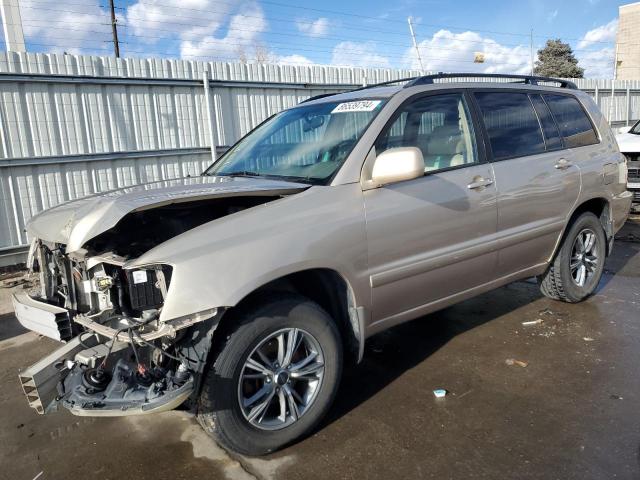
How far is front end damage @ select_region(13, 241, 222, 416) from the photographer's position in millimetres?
2322

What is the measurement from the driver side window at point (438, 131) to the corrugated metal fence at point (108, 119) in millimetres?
5512

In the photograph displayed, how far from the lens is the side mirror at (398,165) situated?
2885mm

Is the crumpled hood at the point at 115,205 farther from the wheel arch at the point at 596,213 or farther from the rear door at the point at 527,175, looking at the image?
the wheel arch at the point at 596,213

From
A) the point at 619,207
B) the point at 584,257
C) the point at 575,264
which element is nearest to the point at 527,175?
the point at 575,264

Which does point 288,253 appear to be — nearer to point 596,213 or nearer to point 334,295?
point 334,295

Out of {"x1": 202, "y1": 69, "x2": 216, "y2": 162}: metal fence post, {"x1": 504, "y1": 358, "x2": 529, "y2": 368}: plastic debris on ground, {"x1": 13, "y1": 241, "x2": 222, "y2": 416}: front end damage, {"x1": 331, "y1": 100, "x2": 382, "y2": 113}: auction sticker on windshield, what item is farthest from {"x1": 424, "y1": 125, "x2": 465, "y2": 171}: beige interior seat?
{"x1": 202, "y1": 69, "x2": 216, "y2": 162}: metal fence post

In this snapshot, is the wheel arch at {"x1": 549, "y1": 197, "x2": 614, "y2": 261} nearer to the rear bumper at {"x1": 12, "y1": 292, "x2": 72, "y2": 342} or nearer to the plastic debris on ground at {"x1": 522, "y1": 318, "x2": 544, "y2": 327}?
the plastic debris on ground at {"x1": 522, "y1": 318, "x2": 544, "y2": 327}

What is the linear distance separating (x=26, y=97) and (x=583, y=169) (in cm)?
684

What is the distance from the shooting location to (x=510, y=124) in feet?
13.2

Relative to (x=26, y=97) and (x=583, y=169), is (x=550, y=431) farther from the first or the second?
(x=26, y=97)

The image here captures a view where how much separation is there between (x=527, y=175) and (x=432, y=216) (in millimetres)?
1162

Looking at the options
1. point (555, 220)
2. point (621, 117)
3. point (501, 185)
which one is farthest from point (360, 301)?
point (621, 117)

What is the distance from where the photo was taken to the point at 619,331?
13.9 ft

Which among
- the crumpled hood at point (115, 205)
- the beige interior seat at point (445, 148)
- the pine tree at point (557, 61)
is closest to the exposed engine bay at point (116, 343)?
the crumpled hood at point (115, 205)
